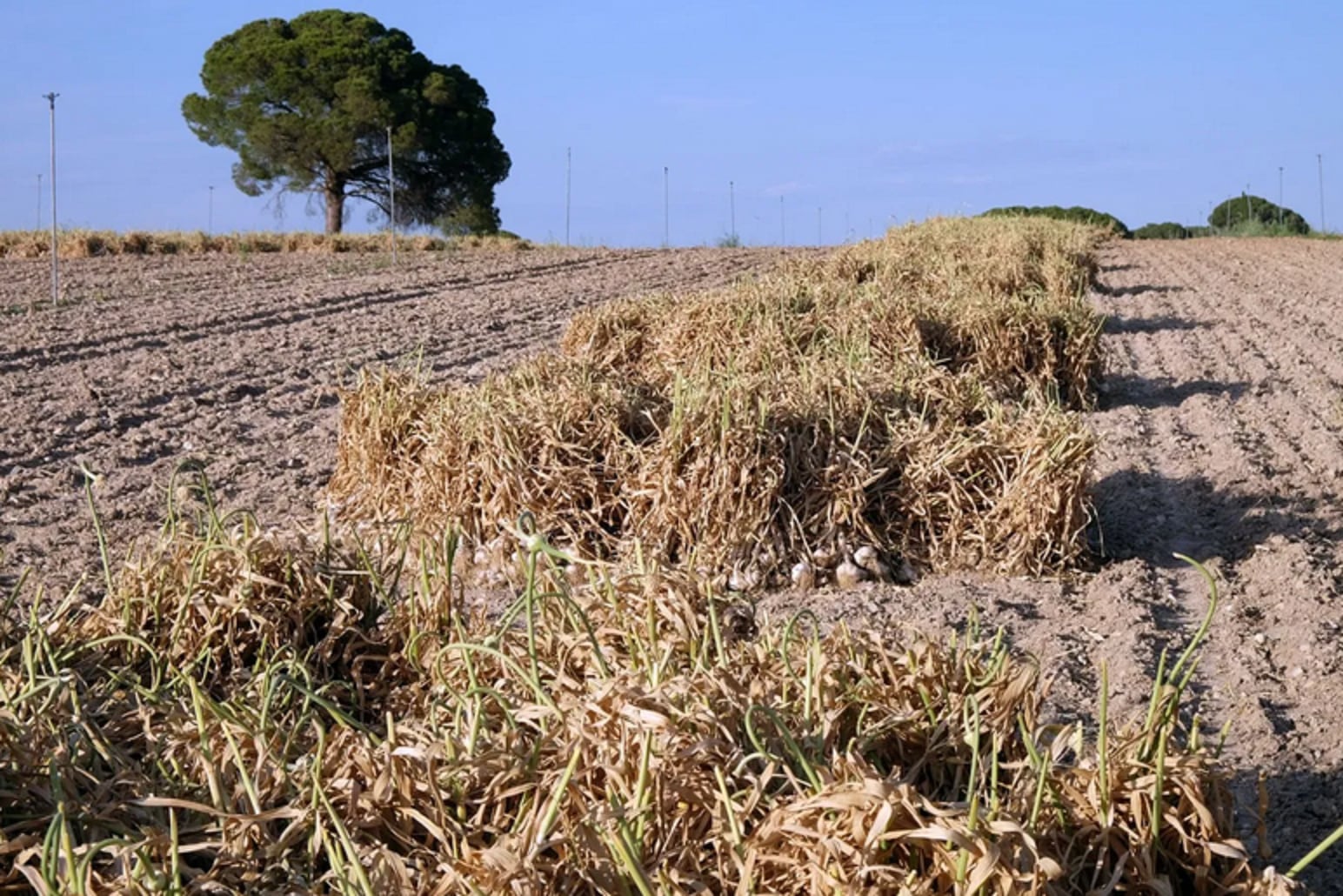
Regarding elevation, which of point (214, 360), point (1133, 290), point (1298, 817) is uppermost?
point (1133, 290)

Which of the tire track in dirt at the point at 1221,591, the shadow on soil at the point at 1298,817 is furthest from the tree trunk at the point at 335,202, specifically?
the shadow on soil at the point at 1298,817

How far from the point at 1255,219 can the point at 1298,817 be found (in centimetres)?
3385

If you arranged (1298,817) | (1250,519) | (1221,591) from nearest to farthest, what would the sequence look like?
(1298,817), (1221,591), (1250,519)

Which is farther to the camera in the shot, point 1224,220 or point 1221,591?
point 1224,220

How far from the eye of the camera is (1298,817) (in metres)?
2.99

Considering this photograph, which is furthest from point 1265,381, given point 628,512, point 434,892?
point 434,892

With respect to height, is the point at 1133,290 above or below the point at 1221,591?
above

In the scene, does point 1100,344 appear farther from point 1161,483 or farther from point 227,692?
point 227,692

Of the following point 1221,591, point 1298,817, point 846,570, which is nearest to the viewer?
point 1298,817

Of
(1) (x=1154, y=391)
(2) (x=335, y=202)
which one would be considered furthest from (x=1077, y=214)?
(1) (x=1154, y=391)

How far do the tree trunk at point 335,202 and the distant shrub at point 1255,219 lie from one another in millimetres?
19072

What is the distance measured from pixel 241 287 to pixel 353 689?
1210cm

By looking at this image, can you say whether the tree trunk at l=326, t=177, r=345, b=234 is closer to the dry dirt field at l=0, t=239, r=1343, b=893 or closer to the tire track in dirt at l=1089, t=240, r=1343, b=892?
the dry dirt field at l=0, t=239, r=1343, b=893

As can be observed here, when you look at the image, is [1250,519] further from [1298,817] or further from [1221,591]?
[1298,817]
